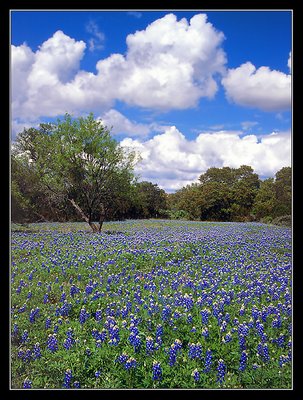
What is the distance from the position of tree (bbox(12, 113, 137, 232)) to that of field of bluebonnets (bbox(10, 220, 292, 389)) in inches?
12.5

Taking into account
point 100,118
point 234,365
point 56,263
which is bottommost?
point 234,365

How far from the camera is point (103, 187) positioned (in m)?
4.65

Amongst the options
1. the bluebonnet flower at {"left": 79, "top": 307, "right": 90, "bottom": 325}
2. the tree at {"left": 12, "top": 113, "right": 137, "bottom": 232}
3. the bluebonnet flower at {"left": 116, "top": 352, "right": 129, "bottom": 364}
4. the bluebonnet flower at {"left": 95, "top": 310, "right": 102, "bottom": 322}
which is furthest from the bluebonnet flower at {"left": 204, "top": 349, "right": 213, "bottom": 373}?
the tree at {"left": 12, "top": 113, "right": 137, "bottom": 232}

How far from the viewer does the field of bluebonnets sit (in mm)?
3484

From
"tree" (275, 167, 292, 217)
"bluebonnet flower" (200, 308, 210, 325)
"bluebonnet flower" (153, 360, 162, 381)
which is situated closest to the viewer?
"bluebonnet flower" (153, 360, 162, 381)

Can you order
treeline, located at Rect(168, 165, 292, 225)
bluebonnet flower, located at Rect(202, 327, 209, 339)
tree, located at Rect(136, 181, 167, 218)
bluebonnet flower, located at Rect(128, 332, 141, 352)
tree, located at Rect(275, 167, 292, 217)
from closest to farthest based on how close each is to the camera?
bluebonnet flower, located at Rect(128, 332, 141, 352)
bluebonnet flower, located at Rect(202, 327, 209, 339)
tree, located at Rect(275, 167, 292, 217)
treeline, located at Rect(168, 165, 292, 225)
tree, located at Rect(136, 181, 167, 218)

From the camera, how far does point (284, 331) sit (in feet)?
12.4

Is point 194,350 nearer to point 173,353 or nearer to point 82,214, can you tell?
point 173,353

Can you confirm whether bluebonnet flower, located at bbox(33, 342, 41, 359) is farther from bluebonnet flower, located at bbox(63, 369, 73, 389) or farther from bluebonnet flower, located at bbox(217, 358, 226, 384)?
bluebonnet flower, located at bbox(217, 358, 226, 384)

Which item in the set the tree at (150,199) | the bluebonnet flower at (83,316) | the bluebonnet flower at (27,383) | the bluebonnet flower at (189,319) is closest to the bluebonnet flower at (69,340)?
the bluebonnet flower at (83,316)

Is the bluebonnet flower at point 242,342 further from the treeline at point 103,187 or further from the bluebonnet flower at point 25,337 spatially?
the bluebonnet flower at point 25,337
